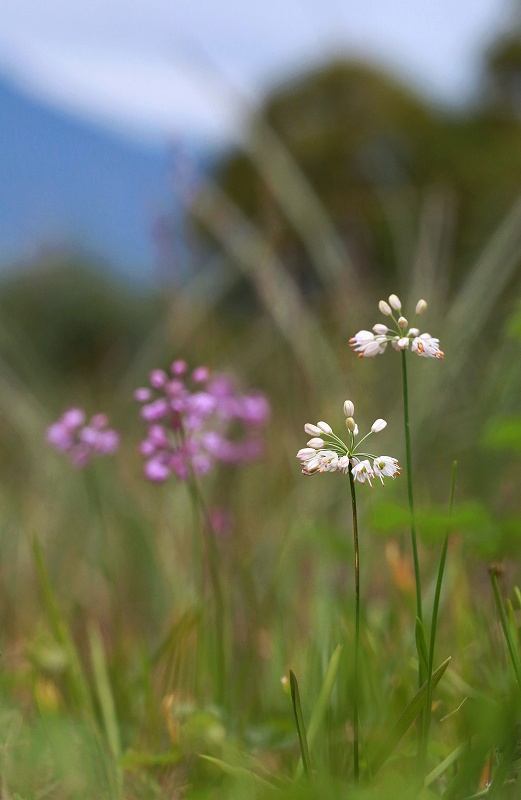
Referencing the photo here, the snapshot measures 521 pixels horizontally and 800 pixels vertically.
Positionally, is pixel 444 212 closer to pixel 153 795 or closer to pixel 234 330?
pixel 153 795

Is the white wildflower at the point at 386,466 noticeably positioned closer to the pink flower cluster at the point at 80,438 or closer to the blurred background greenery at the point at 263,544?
the blurred background greenery at the point at 263,544

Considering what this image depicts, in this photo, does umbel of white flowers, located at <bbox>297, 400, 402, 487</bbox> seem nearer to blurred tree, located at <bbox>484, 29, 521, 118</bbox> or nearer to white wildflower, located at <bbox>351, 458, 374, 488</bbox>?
white wildflower, located at <bbox>351, 458, 374, 488</bbox>

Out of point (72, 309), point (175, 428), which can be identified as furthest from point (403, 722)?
point (72, 309)

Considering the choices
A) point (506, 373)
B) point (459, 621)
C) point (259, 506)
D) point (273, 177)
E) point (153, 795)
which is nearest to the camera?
point (153, 795)

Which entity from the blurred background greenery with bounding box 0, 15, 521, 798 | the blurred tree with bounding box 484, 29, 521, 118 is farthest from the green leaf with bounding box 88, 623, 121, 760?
the blurred tree with bounding box 484, 29, 521, 118

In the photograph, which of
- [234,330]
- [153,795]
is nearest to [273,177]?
[153,795]

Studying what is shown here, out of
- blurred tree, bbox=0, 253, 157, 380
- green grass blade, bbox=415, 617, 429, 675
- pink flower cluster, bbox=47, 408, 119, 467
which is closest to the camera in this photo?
green grass blade, bbox=415, 617, 429, 675
